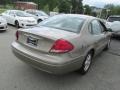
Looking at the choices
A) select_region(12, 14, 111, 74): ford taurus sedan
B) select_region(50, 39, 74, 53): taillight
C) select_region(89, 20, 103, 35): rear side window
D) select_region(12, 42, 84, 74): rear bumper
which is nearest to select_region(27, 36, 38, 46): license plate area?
select_region(12, 14, 111, 74): ford taurus sedan

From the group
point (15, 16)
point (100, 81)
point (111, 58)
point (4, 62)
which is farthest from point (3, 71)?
point (15, 16)

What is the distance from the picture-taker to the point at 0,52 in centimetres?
550

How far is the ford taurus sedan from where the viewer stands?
3.23 m

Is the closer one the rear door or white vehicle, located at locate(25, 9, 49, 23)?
the rear door

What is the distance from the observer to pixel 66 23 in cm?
425

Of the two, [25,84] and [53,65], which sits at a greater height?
[53,65]

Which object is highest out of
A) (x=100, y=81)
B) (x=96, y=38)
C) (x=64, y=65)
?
(x=96, y=38)

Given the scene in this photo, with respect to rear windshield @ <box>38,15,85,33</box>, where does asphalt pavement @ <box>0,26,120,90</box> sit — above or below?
below

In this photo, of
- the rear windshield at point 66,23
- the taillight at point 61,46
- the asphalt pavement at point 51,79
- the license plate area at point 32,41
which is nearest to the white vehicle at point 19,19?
the asphalt pavement at point 51,79

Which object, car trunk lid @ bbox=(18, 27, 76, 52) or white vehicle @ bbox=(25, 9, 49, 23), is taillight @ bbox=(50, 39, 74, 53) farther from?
white vehicle @ bbox=(25, 9, 49, 23)

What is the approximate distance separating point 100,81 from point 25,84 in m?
1.79

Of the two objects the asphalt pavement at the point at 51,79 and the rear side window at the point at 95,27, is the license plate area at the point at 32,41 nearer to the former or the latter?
the asphalt pavement at the point at 51,79

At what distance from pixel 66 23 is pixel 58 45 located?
1181 mm

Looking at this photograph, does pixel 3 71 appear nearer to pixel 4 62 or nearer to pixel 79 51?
pixel 4 62
